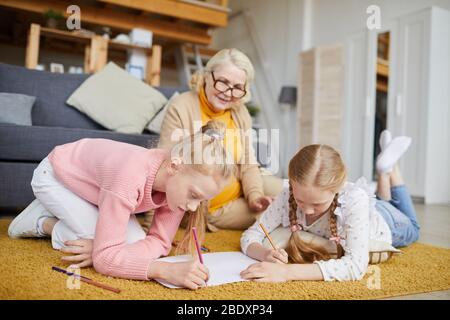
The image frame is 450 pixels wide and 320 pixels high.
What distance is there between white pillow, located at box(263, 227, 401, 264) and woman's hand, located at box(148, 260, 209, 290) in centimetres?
44

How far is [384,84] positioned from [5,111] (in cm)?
378

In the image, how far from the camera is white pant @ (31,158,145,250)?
1.31m

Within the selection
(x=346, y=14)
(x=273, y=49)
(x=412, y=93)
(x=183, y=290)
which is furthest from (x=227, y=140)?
(x=273, y=49)

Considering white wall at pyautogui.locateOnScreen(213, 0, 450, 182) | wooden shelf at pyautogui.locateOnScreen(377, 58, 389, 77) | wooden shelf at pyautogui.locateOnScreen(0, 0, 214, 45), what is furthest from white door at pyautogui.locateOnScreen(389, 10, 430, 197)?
wooden shelf at pyautogui.locateOnScreen(0, 0, 214, 45)

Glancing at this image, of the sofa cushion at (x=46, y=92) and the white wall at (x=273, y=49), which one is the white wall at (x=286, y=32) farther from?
the sofa cushion at (x=46, y=92)

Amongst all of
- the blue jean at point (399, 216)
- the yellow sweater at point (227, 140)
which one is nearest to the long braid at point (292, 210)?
the blue jean at point (399, 216)

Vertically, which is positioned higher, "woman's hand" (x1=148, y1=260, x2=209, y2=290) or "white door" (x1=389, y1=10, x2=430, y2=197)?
"white door" (x1=389, y1=10, x2=430, y2=197)

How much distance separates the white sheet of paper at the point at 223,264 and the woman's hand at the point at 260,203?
16.6 inches

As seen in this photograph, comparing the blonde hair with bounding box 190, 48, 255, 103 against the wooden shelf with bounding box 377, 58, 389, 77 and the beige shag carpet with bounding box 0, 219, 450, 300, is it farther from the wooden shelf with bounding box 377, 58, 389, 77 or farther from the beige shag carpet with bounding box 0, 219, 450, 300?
the wooden shelf with bounding box 377, 58, 389, 77

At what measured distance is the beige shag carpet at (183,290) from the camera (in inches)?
36.2

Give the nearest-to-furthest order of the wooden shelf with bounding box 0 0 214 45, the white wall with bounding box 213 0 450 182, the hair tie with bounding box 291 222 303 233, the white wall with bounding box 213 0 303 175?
the hair tie with bounding box 291 222 303 233
the wooden shelf with bounding box 0 0 214 45
the white wall with bounding box 213 0 450 182
the white wall with bounding box 213 0 303 175

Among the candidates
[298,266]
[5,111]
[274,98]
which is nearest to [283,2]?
[274,98]
